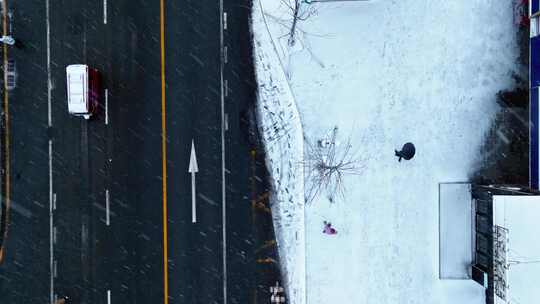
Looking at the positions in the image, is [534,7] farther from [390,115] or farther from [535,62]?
[390,115]

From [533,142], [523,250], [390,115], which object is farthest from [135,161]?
[533,142]

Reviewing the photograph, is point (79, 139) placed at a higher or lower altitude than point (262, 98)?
lower

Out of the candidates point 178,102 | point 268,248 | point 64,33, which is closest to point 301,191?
point 268,248

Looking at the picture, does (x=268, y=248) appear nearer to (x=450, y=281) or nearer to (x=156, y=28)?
(x=450, y=281)

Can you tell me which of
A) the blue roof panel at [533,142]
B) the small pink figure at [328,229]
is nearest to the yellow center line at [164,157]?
the small pink figure at [328,229]

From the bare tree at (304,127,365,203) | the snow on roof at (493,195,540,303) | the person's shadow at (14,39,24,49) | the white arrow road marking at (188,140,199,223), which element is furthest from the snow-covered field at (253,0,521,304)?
the person's shadow at (14,39,24,49)

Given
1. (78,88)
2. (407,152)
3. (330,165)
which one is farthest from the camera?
(330,165)
